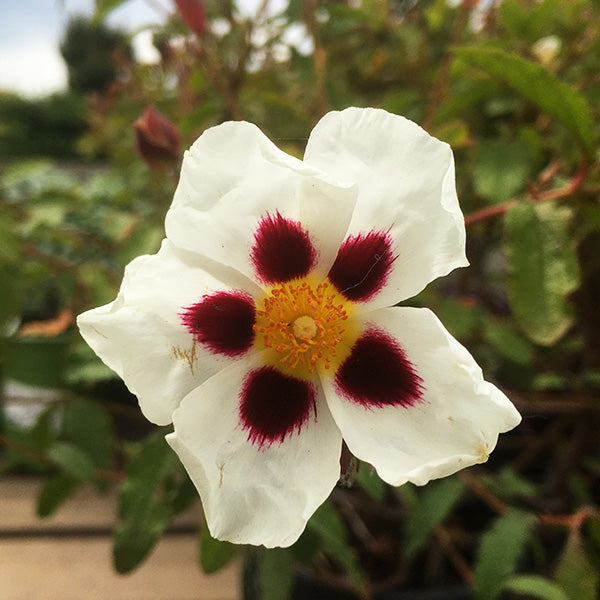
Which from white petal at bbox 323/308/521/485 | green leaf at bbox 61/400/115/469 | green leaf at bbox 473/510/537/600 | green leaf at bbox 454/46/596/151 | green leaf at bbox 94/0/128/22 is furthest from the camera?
green leaf at bbox 61/400/115/469

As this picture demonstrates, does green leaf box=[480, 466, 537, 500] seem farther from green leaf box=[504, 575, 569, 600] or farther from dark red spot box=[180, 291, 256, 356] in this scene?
dark red spot box=[180, 291, 256, 356]

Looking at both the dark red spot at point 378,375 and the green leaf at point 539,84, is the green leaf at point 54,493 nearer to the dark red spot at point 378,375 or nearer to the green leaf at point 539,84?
the dark red spot at point 378,375

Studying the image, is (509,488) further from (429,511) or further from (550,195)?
(550,195)

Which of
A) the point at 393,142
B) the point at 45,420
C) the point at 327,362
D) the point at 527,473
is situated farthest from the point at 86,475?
the point at 527,473

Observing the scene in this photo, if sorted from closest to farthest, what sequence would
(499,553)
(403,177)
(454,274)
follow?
(403,177) → (499,553) → (454,274)

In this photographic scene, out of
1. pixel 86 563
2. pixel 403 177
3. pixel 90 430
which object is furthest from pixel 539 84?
pixel 86 563

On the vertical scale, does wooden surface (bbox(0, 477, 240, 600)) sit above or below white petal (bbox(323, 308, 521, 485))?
below

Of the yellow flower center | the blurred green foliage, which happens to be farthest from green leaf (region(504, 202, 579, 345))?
the yellow flower center
